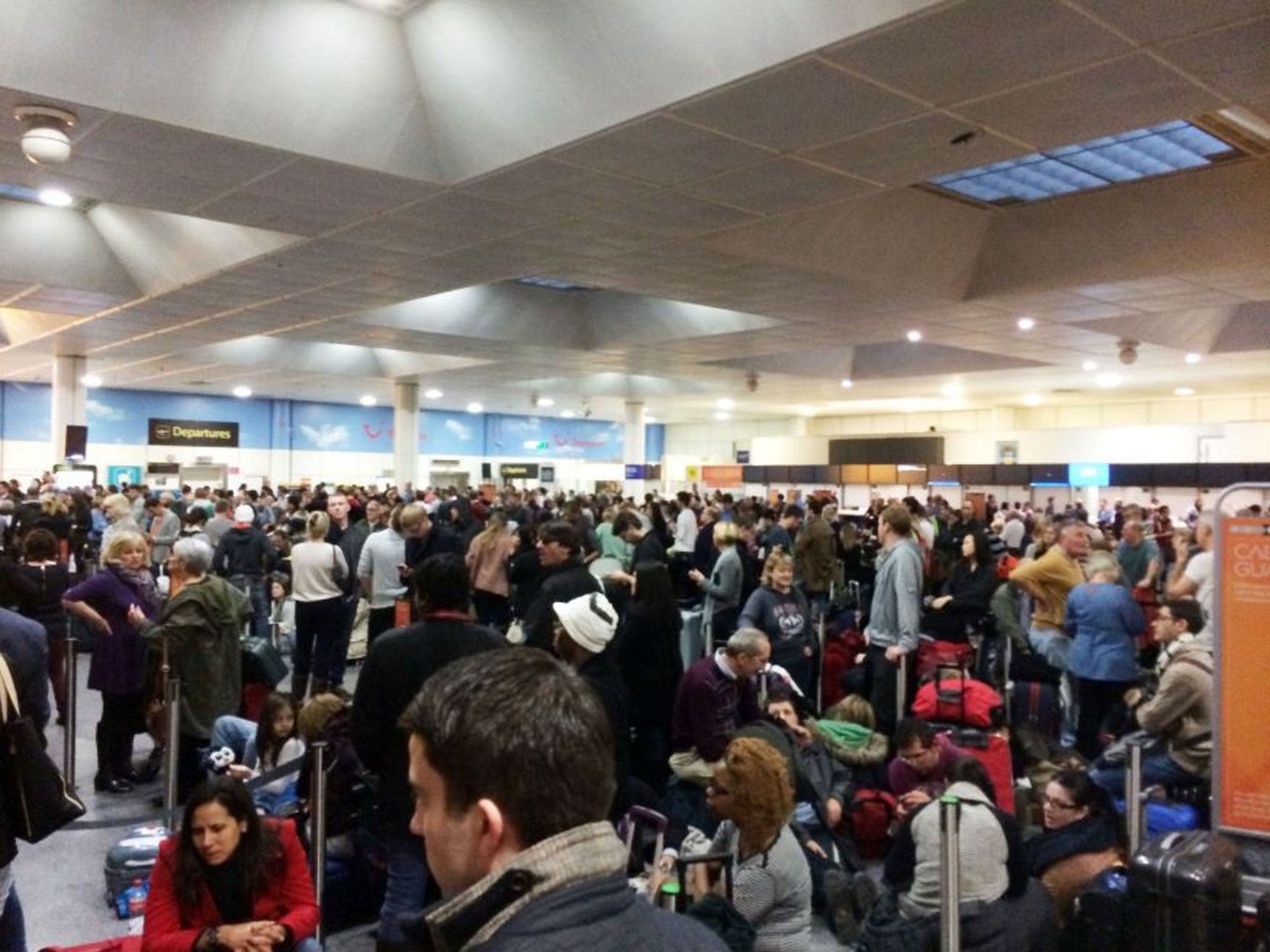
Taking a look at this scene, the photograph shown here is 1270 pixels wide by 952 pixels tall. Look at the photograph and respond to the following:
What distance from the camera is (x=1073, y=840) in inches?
161

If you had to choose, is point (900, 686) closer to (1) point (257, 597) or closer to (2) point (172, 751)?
(2) point (172, 751)

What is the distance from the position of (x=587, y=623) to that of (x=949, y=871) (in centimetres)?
172

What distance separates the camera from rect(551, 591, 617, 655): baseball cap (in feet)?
13.5

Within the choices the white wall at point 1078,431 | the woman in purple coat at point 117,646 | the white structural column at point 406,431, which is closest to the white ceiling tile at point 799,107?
the woman in purple coat at point 117,646

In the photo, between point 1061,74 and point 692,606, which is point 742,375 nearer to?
point 692,606

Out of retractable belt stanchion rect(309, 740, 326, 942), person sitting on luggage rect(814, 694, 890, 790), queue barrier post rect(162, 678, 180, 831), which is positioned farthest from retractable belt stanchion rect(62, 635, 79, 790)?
person sitting on luggage rect(814, 694, 890, 790)

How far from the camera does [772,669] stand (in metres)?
5.79

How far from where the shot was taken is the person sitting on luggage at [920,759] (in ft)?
16.8

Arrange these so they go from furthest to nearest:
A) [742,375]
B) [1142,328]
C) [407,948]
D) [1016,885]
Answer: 1. [742,375]
2. [1142,328]
3. [1016,885]
4. [407,948]

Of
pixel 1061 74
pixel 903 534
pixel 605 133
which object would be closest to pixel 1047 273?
pixel 903 534

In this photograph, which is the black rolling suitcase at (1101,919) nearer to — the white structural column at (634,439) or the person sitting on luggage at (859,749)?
the person sitting on luggage at (859,749)

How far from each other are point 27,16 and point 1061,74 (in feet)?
16.7

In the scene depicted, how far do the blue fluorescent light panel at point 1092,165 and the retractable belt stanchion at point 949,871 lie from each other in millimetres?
5701

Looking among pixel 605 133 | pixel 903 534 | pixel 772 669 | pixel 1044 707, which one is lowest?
pixel 1044 707
